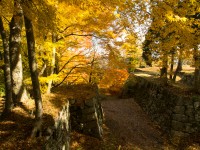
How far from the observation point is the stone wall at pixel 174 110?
41.4 feet

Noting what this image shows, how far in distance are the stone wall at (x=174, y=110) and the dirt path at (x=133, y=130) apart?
72cm

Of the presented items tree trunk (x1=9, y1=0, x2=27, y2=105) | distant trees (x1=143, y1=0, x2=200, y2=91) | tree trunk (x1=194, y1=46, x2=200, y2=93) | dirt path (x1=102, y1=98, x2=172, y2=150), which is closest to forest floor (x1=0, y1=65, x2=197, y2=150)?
dirt path (x1=102, y1=98, x2=172, y2=150)

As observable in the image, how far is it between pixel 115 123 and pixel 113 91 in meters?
12.8

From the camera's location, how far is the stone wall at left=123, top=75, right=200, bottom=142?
41.4ft

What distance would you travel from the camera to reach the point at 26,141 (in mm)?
5969

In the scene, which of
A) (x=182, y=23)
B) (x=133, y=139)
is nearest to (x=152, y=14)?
(x=182, y=23)

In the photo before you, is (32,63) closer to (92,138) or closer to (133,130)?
(92,138)

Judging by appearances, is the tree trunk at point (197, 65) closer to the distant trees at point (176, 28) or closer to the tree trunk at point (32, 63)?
the distant trees at point (176, 28)

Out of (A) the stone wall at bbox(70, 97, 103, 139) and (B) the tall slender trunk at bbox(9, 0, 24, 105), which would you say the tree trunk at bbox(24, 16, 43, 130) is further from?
(A) the stone wall at bbox(70, 97, 103, 139)

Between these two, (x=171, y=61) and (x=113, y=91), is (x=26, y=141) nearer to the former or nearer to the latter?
(x=171, y=61)

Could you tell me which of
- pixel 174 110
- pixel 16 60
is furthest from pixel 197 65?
pixel 16 60

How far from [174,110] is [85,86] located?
5.85 meters

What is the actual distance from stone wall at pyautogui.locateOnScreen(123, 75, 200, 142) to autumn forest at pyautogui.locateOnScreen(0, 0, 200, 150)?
6 cm

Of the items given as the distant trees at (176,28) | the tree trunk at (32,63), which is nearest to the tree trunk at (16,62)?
the tree trunk at (32,63)
